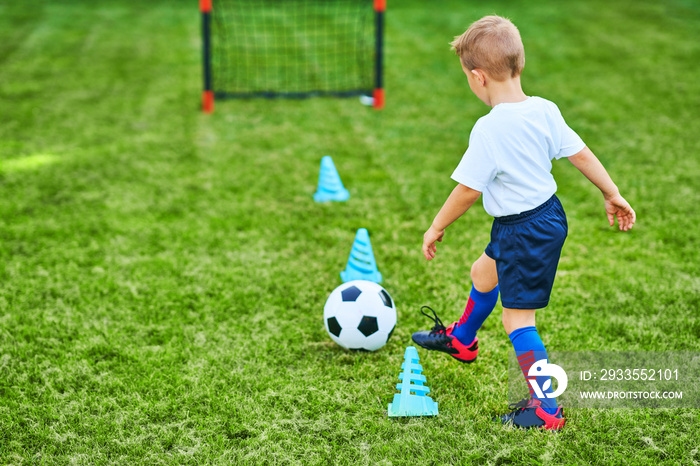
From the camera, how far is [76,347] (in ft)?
10.3

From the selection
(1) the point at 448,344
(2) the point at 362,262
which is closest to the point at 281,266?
(2) the point at 362,262

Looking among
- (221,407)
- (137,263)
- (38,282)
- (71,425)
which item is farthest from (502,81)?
(38,282)

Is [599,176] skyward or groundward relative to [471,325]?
skyward

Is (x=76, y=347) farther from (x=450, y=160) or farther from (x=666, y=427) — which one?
(x=450, y=160)

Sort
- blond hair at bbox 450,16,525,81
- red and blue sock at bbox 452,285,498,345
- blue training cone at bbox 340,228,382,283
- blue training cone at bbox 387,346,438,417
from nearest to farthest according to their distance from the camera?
1. blond hair at bbox 450,16,525,81
2. blue training cone at bbox 387,346,438,417
3. red and blue sock at bbox 452,285,498,345
4. blue training cone at bbox 340,228,382,283

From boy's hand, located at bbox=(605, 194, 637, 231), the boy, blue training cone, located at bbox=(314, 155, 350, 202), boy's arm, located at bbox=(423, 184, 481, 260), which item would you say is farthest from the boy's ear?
blue training cone, located at bbox=(314, 155, 350, 202)

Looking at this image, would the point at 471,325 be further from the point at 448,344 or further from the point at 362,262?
the point at 362,262

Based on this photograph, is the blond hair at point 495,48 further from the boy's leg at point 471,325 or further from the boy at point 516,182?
the boy's leg at point 471,325

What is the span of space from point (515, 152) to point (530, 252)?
1.35 ft

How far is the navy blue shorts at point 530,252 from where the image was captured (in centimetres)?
244

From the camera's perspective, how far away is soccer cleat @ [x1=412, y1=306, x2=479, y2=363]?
2.98 metres

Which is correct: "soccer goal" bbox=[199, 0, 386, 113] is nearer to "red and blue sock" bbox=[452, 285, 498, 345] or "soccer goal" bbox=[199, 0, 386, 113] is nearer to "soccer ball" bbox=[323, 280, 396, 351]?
"soccer ball" bbox=[323, 280, 396, 351]

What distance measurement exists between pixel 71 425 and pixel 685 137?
5.96 m

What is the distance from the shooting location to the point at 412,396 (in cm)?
268
